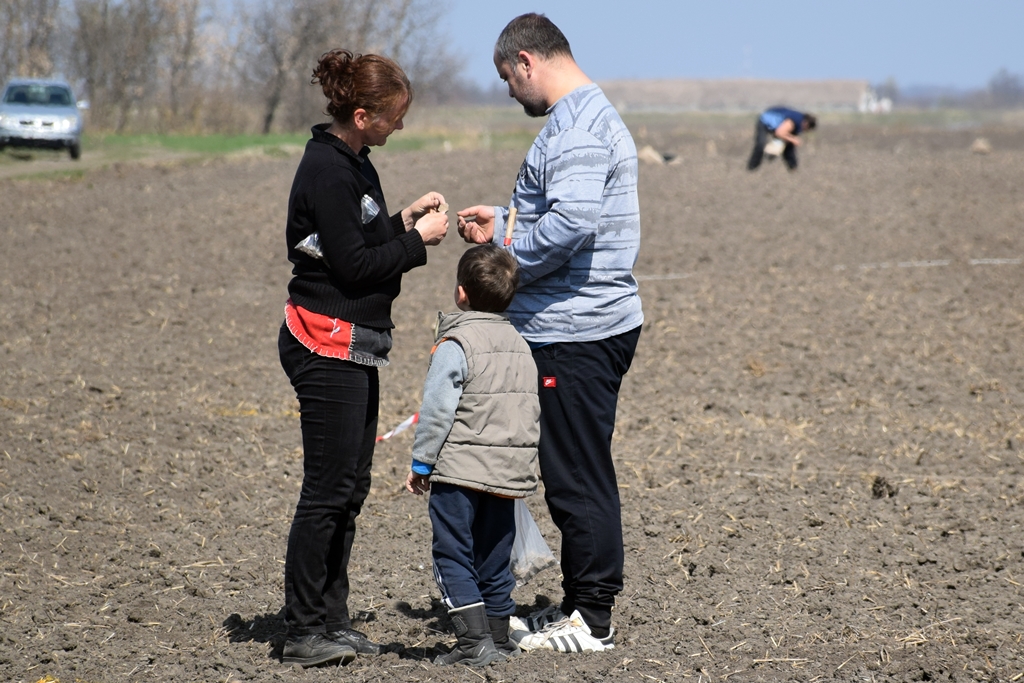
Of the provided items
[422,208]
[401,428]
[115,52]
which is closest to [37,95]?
[115,52]

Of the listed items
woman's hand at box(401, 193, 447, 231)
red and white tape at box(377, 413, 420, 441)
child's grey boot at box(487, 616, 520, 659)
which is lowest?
red and white tape at box(377, 413, 420, 441)

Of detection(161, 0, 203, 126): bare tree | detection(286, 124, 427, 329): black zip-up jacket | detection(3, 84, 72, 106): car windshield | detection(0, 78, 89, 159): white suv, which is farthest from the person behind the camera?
detection(161, 0, 203, 126): bare tree

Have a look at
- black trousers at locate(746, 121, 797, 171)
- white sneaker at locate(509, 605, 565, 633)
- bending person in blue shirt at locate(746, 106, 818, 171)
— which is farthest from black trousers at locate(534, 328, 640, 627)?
black trousers at locate(746, 121, 797, 171)

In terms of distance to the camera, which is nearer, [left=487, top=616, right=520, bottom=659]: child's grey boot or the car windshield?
[left=487, top=616, right=520, bottom=659]: child's grey boot

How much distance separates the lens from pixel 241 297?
1016cm

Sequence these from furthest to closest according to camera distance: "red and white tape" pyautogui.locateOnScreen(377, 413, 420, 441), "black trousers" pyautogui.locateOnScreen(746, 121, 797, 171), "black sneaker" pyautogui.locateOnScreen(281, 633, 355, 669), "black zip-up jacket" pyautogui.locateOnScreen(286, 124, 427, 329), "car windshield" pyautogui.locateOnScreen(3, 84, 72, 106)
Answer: "car windshield" pyautogui.locateOnScreen(3, 84, 72, 106) → "black trousers" pyautogui.locateOnScreen(746, 121, 797, 171) → "red and white tape" pyautogui.locateOnScreen(377, 413, 420, 441) → "black sneaker" pyautogui.locateOnScreen(281, 633, 355, 669) → "black zip-up jacket" pyautogui.locateOnScreen(286, 124, 427, 329)

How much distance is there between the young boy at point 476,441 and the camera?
10.9ft

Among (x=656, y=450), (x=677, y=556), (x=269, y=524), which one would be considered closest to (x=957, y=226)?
(x=656, y=450)

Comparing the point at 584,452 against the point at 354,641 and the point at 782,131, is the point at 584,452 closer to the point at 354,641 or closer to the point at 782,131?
the point at 354,641

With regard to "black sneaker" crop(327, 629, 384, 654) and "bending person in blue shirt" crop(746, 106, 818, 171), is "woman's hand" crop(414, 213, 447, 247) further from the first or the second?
"bending person in blue shirt" crop(746, 106, 818, 171)

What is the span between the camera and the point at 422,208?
362cm

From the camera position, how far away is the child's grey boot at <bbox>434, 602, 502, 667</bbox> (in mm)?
3410

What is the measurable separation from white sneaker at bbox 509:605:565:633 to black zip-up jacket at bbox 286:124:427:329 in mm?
1223

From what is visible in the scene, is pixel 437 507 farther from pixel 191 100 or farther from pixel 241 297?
pixel 191 100
